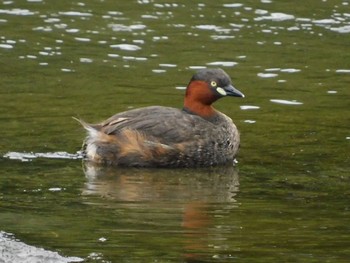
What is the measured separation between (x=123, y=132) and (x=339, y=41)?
7.23m

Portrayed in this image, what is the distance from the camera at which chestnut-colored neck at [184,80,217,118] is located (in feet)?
43.2

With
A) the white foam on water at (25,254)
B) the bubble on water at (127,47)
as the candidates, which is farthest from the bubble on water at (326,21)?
the white foam on water at (25,254)

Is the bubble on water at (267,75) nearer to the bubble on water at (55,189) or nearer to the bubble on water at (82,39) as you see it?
the bubble on water at (82,39)

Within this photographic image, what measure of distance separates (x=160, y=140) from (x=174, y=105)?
243 centimetres

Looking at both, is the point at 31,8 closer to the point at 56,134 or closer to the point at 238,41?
the point at 238,41

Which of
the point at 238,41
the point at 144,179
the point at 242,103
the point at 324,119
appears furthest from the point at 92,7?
the point at 144,179

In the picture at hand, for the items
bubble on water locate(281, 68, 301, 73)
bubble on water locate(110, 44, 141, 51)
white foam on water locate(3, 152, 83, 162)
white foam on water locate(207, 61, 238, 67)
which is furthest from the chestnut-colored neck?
bubble on water locate(110, 44, 141, 51)

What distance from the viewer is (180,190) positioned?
1138 cm

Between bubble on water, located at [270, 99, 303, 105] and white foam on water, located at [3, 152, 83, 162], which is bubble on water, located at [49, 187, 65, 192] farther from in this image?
bubble on water, located at [270, 99, 303, 105]

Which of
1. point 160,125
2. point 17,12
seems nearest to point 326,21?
point 17,12

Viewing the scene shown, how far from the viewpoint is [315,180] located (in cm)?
1157

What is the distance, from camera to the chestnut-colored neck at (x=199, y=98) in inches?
519

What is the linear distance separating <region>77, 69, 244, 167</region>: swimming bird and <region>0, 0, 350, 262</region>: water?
0.60ft

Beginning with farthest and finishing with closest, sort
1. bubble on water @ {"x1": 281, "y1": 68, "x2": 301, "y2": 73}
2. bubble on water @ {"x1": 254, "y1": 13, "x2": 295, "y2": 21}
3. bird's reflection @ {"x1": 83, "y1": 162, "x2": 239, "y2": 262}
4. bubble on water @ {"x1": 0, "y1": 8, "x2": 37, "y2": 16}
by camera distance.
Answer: bubble on water @ {"x1": 0, "y1": 8, "x2": 37, "y2": 16}
bubble on water @ {"x1": 254, "y1": 13, "x2": 295, "y2": 21}
bubble on water @ {"x1": 281, "y1": 68, "x2": 301, "y2": 73}
bird's reflection @ {"x1": 83, "y1": 162, "x2": 239, "y2": 262}
